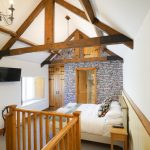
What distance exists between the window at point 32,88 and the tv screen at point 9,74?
112 centimetres

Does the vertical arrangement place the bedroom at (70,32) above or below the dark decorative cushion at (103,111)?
above

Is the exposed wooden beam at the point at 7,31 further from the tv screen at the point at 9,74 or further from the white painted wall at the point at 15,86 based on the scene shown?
the tv screen at the point at 9,74

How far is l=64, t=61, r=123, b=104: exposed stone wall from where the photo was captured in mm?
5859

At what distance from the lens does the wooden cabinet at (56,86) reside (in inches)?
274

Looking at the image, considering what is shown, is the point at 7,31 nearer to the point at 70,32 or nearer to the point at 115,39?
the point at 70,32

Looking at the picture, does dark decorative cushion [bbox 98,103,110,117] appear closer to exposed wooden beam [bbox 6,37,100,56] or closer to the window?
exposed wooden beam [bbox 6,37,100,56]

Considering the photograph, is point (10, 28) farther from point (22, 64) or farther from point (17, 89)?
point (17, 89)

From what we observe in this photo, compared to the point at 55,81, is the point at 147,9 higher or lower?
higher

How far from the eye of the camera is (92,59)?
6070 millimetres

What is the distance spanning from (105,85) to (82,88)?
149cm

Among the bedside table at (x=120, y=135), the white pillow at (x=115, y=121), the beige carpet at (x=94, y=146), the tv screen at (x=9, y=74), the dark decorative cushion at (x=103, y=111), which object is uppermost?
the tv screen at (x=9, y=74)

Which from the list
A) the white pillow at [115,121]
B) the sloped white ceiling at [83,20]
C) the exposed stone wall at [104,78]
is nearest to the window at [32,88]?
the sloped white ceiling at [83,20]

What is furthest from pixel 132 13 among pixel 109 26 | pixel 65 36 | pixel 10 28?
pixel 65 36

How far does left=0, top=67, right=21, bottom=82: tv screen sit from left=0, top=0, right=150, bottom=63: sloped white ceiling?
24.7 inches
